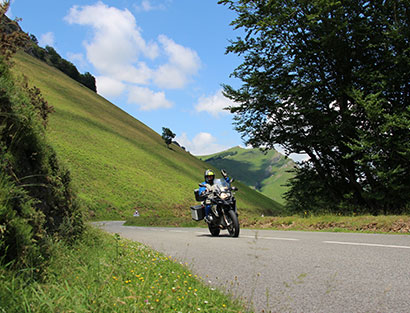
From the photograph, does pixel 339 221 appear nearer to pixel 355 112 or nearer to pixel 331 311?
pixel 355 112

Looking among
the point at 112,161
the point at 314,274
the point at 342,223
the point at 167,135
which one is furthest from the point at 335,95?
the point at 167,135

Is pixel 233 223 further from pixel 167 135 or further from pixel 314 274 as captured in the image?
pixel 167 135

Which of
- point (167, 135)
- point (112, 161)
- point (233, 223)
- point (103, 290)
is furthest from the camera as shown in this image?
point (167, 135)

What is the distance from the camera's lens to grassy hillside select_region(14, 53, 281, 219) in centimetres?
5181

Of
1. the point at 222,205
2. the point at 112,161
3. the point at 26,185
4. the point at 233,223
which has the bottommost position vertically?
the point at 233,223

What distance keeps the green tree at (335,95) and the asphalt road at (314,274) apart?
7.06m

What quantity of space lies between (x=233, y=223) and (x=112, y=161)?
5757 cm

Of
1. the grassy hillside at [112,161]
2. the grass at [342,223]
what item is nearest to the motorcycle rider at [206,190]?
the grass at [342,223]

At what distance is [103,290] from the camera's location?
3.31 meters

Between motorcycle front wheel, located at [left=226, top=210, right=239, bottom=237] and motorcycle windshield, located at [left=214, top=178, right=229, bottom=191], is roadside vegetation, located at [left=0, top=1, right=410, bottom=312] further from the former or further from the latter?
motorcycle windshield, located at [left=214, top=178, right=229, bottom=191]

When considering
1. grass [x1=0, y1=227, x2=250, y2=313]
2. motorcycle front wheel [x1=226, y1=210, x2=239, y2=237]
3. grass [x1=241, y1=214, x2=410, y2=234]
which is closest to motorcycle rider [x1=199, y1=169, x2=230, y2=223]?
motorcycle front wheel [x1=226, y1=210, x2=239, y2=237]

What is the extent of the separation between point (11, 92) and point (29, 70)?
96.7 m

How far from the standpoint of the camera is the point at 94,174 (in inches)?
2234

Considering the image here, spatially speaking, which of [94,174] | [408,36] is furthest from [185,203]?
[408,36]
